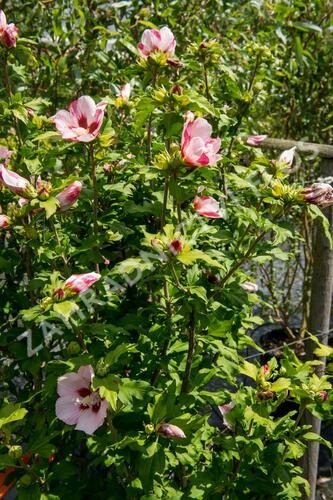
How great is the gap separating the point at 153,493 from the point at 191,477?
0.30 feet

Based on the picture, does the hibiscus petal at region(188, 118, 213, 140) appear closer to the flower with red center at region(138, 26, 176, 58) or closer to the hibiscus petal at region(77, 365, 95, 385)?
the flower with red center at region(138, 26, 176, 58)

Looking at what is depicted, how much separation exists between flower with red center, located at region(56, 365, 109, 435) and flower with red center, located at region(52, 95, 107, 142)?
0.40 m

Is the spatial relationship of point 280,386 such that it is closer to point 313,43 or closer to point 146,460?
point 146,460

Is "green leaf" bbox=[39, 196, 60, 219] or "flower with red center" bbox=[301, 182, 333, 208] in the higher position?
"flower with red center" bbox=[301, 182, 333, 208]

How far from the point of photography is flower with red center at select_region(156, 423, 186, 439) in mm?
888

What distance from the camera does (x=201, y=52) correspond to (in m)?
1.20

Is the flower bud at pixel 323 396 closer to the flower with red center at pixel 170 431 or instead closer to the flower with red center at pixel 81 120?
the flower with red center at pixel 170 431

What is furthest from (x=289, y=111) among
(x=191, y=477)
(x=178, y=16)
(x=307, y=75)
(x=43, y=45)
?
(x=191, y=477)

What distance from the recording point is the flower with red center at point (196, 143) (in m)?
0.82

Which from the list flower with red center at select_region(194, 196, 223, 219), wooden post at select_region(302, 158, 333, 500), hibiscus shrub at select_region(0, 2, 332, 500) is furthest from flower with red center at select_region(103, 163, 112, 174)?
wooden post at select_region(302, 158, 333, 500)

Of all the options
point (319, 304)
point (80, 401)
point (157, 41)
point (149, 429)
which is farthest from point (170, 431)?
point (319, 304)

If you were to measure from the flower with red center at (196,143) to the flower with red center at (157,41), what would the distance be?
240 mm

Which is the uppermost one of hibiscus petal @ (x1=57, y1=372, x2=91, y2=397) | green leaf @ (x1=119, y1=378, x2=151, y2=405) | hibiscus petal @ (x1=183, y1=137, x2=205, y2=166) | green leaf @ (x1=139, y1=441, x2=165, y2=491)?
hibiscus petal @ (x1=183, y1=137, x2=205, y2=166)

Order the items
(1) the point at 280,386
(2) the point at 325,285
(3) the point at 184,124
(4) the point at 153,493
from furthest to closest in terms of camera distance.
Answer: (2) the point at 325,285 → (4) the point at 153,493 → (1) the point at 280,386 → (3) the point at 184,124
